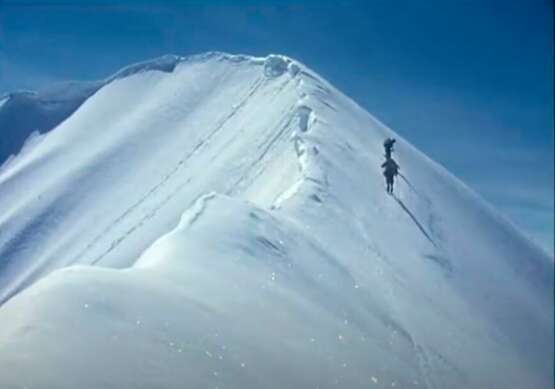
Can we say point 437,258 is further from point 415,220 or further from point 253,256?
point 253,256

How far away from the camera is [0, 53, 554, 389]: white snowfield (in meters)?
9.20

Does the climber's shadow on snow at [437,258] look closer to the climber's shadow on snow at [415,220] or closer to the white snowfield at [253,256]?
the climber's shadow on snow at [415,220]

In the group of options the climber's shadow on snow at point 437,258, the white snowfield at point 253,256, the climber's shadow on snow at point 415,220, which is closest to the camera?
the white snowfield at point 253,256

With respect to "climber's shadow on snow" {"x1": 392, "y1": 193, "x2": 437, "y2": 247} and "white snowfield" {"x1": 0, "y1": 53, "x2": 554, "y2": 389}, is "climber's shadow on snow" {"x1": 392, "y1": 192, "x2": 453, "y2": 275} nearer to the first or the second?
"climber's shadow on snow" {"x1": 392, "y1": 193, "x2": 437, "y2": 247}

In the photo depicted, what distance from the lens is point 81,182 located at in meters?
34.1

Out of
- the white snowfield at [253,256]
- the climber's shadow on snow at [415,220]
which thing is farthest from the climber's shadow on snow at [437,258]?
the white snowfield at [253,256]

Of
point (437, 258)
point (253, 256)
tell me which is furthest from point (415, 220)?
point (253, 256)

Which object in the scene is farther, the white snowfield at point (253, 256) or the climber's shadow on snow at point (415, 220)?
the climber's shadow on snow at point (415, 220)

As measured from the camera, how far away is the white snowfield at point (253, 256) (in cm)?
920

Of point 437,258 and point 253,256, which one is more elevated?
point 437,258

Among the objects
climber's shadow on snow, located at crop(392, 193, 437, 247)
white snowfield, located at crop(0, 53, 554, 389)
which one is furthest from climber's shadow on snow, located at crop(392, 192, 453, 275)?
white snowfield, located at crop(0, 53, 554, 389)

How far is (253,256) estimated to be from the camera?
1381 cm

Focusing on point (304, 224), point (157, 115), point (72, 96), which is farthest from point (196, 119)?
point (304, 224)

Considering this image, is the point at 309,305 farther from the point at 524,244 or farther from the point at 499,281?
the point at 524,244
